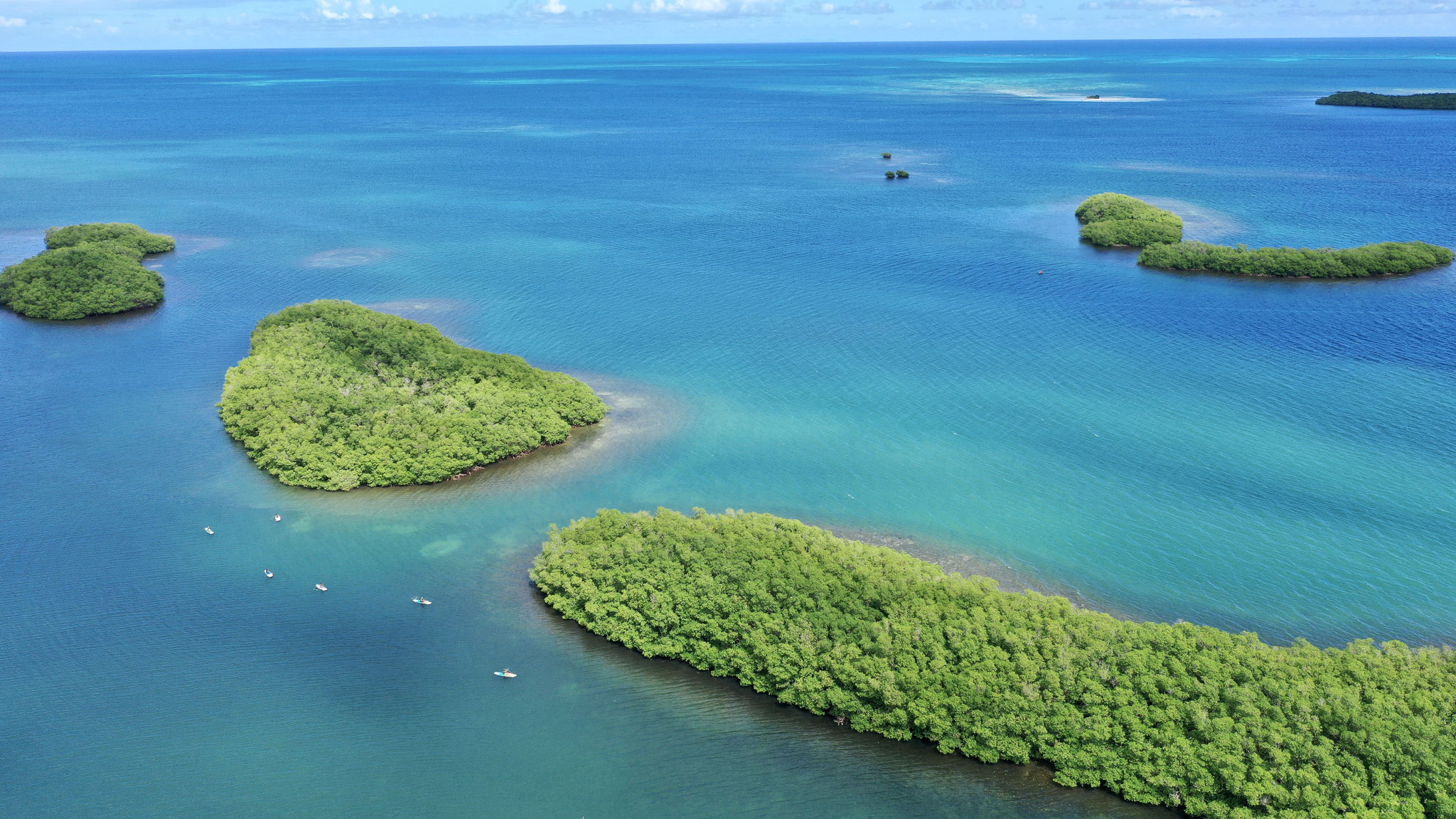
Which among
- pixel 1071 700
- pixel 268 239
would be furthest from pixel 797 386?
pixel 268 239

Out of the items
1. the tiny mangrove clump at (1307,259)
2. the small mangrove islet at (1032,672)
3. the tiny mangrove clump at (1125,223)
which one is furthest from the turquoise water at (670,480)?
the tiny mangrove clump at (1125,223)

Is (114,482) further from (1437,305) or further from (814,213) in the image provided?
(1437,305)

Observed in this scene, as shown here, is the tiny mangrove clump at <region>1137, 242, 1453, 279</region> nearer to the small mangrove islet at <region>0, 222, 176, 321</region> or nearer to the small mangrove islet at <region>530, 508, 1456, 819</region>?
the small mangrove islet at <region>530, 508, 1456, 819</region>

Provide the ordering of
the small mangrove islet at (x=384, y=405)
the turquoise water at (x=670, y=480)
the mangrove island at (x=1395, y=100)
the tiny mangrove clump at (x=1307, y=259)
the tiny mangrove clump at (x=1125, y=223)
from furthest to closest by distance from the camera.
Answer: the mangrove island at (x=1395, y=100) < the tiny mangrove clump at (x=1125, y=223) < the tiny mangrove clump at (x=1307, y=259) < the small mangrove islet at (x=384, y=405) < the turquoise water at (x=670, y=480)

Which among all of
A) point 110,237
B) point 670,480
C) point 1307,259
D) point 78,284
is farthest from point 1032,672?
point 110,237

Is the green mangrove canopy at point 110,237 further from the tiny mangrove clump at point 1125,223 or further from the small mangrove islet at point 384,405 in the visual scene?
the tiny mangrove clump at point 1125,223

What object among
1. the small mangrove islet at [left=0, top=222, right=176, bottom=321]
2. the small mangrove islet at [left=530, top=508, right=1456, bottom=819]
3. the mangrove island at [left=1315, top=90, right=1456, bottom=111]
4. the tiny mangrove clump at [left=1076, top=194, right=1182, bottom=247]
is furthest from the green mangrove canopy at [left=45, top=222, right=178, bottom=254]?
the mangrove island at [left=1315, top=90, right=1456, bottom=111]

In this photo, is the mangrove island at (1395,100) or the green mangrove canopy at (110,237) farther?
the mangrove island at (1395,100)
